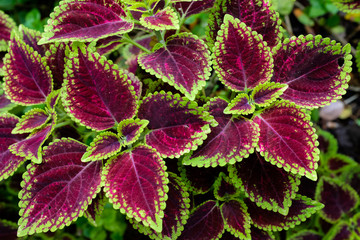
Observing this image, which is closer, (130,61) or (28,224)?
(28,224)

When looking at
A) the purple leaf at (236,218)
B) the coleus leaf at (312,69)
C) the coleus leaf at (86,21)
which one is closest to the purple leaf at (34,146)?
the coleus leaf at (86,21)

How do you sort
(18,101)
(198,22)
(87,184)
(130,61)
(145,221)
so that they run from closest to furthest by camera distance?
1. (145,221)
2. (87,184)
3. (18,101)
4. (130,61)
5. (198,22)

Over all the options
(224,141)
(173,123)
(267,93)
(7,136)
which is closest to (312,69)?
(267,93)

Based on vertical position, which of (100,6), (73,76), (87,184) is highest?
(100,6)

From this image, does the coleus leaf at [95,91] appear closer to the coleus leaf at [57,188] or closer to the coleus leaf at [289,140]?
the coleus leaf at [57,188]

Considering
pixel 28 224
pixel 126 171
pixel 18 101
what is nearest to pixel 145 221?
pixel 126 171

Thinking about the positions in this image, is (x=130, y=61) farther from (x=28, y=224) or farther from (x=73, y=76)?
(x=28, y=224)

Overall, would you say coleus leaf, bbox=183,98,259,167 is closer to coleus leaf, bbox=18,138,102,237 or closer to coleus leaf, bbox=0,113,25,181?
coleus leaf, bbox=18,138,102,237

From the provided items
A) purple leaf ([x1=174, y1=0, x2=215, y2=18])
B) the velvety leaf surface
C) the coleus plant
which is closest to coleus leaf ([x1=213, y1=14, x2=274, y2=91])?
the coleus plant
